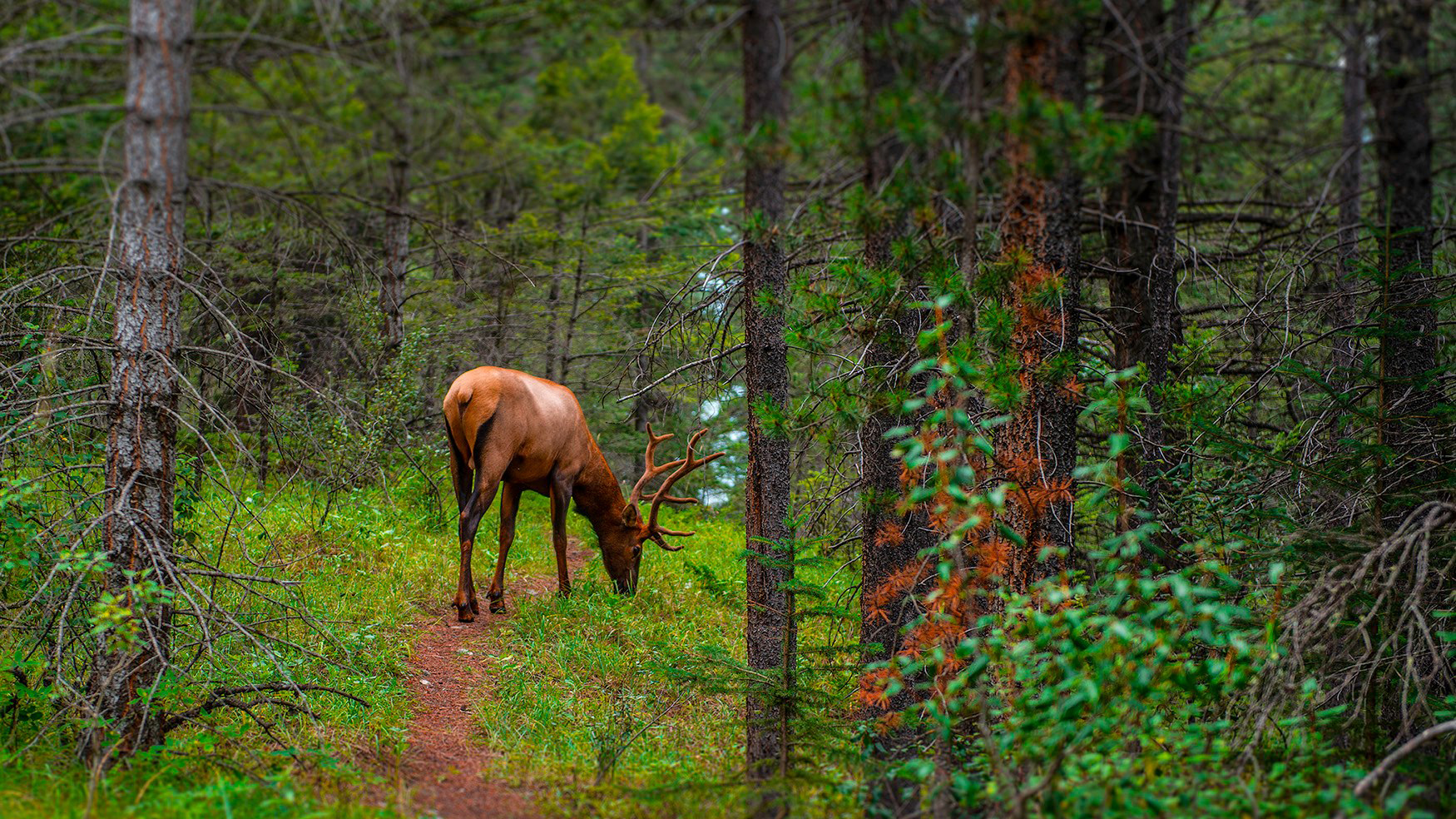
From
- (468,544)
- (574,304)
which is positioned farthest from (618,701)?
(574,304)

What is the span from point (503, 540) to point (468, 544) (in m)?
0.67

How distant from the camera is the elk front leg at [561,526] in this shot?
404 inches

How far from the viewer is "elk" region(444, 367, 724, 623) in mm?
9539

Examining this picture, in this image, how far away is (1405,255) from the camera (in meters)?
6.34

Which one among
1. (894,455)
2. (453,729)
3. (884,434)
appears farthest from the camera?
(453,729)

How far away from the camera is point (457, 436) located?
980cm

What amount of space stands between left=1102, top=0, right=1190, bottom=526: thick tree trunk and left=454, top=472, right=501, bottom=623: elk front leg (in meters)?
5.92

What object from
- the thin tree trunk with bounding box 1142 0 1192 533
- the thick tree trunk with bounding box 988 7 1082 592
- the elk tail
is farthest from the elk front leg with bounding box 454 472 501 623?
the thin tree trunk with bounding box 1142 0 1192 533

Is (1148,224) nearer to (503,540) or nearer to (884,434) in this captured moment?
(884,434)

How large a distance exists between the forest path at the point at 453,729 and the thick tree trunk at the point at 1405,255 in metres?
5.20

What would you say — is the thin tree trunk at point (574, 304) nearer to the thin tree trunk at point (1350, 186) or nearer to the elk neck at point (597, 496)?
the elk neck at point (597, 496)

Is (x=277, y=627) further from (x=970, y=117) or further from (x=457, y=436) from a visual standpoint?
(x=970, y=117)

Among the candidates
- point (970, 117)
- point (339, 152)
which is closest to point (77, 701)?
point (970, 117)

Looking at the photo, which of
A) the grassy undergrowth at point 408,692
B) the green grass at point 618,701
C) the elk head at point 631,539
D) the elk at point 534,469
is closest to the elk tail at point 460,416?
the elk at point 534,469
